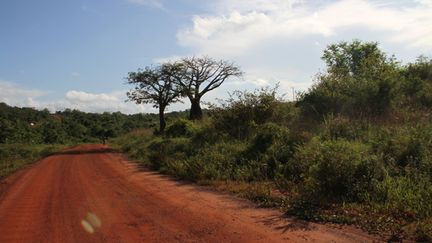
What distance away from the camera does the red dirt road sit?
638 cm

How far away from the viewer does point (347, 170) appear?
332 inches

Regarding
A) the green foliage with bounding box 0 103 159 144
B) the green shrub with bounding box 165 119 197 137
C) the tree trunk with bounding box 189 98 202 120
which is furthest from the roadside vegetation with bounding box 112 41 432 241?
the green foliage with bounding box 0 103 159 144

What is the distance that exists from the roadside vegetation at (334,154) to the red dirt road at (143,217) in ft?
2.17

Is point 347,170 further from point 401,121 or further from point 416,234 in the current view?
point 401,121

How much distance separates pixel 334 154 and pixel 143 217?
4084 millimetres

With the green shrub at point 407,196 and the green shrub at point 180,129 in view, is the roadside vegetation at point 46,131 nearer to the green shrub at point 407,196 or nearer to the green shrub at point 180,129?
the green shrub at point 180,129

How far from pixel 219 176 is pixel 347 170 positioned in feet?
14.9

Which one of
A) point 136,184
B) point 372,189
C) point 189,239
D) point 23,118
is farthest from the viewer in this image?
point 23,118

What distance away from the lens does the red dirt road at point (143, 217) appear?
6379 mm

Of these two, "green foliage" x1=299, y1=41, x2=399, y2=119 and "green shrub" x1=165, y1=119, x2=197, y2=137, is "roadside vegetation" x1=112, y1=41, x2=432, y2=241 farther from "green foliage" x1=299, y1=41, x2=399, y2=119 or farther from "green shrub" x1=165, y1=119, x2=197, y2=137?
"green shrub" x1=165, y1=119, x2=197, y2=137

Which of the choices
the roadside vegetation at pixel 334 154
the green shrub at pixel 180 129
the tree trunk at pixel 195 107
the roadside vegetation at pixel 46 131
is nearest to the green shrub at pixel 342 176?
the roadside vegetation at pixel 334 154

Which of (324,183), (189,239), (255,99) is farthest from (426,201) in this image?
(255,99)

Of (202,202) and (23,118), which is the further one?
(23,118)

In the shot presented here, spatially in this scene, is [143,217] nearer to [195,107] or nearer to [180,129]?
[180,129]
